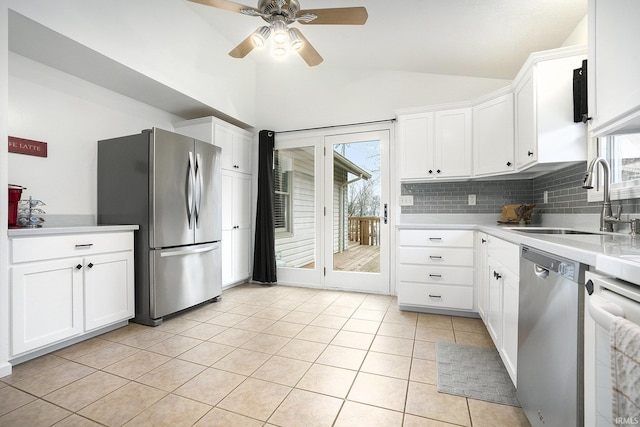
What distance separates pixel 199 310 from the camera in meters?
3.14

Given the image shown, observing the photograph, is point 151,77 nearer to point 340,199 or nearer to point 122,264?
point 122,264

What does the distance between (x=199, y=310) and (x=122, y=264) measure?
3.00ft

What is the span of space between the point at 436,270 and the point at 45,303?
3.16 meters

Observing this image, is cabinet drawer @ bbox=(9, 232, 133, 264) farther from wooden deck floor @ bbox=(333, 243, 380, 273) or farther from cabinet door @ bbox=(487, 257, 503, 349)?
cabinet door @ bbox=(487, 257, 503, 349)

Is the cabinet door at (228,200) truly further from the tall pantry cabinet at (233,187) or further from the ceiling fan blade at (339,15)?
the ceiling fan blade at (339,15)

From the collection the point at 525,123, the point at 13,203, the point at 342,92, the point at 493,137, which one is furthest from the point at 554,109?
the point at 13,203

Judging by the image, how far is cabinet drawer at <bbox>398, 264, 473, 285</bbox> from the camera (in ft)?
9.36

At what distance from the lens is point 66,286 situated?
217cm

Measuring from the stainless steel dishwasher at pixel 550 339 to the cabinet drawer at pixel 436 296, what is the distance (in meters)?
1.47

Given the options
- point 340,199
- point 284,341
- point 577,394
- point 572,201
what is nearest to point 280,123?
point 340,199

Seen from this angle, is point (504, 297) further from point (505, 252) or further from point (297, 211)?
point (297, 211)

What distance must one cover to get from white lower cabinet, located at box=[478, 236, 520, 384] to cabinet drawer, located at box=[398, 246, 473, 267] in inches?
22.8

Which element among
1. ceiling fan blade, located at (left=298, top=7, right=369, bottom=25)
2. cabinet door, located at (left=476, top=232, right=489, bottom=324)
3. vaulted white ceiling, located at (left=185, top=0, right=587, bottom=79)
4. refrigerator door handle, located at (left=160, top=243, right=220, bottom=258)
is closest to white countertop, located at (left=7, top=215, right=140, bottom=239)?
refrigerator door handle, located at (left=160, top=243, right=220, bottom=258)

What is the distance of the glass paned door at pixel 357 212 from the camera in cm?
377
